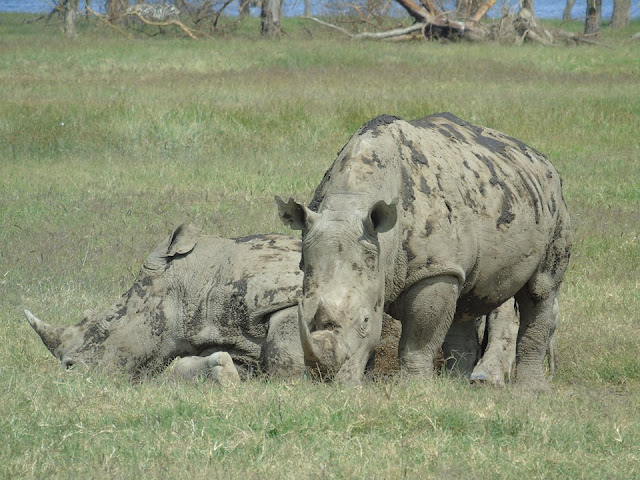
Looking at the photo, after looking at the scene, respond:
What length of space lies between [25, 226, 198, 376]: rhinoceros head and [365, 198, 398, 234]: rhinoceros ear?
7.85ft

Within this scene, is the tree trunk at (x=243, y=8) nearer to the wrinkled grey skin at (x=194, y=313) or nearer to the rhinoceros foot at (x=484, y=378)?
the wrinkled grey skin at (x=194, y=313)

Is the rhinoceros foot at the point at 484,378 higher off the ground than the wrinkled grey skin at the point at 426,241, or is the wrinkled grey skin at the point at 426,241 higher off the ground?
the wrinkled grey skin at the point at 426,241

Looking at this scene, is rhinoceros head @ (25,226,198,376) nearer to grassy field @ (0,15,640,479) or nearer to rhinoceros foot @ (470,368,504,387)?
grassy field @ (0,15,640,479)

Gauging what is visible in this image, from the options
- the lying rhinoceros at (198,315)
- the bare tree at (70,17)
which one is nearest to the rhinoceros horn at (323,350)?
the lying rhinoceros at (198,315)

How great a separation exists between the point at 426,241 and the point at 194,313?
1.98m

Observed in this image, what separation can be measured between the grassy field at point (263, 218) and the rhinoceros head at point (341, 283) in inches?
9.3

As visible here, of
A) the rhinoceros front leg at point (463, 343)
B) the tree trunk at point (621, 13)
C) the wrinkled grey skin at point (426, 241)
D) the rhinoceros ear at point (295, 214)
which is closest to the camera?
the wrinkled grey skin at point (426, 241)

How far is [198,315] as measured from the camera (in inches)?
318

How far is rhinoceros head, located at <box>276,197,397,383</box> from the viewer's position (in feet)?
19.4

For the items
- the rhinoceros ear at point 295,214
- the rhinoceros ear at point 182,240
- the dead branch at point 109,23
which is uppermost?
the rhinoceros ear at point 295,214

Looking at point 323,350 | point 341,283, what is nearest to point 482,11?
point 341,283

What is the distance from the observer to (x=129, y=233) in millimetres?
12711

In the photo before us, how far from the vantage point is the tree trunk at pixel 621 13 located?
162 feet

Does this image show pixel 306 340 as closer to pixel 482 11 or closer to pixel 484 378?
pixel 484 378
